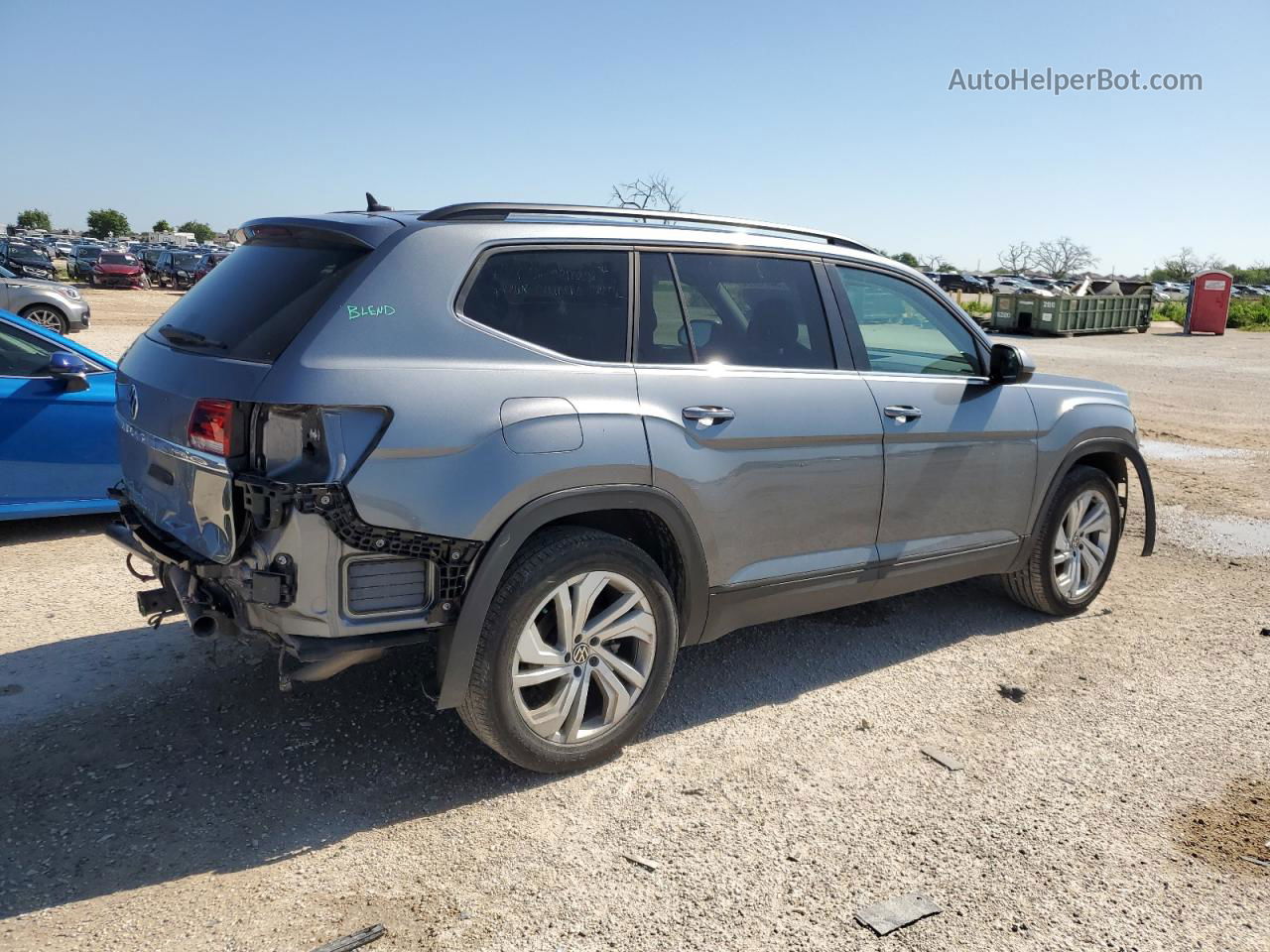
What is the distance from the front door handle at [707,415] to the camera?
3.65 meters

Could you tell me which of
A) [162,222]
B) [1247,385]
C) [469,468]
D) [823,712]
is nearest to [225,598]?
[469,468]

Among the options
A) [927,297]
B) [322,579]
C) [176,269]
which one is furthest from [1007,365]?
[176,269]

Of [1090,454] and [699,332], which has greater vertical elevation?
[699,332]

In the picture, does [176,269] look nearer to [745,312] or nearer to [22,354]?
[22,354]

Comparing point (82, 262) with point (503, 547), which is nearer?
point (503, 547)

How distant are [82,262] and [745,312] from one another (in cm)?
4668

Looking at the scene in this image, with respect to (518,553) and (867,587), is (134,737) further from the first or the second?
(867,587)

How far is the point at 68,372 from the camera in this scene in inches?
233

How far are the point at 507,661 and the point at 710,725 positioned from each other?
1.10 m

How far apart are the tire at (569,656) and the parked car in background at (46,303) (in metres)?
16.7

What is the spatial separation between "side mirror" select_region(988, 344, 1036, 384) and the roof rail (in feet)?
2.60

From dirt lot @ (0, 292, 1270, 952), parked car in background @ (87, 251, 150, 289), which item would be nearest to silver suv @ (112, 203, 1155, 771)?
dirt lot @ (0, 292, 1270, 952)

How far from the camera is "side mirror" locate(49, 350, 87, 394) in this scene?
19.3 ft

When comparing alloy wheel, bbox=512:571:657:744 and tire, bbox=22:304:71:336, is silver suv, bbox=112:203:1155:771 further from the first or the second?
tire, bbox=22:304:71:336
